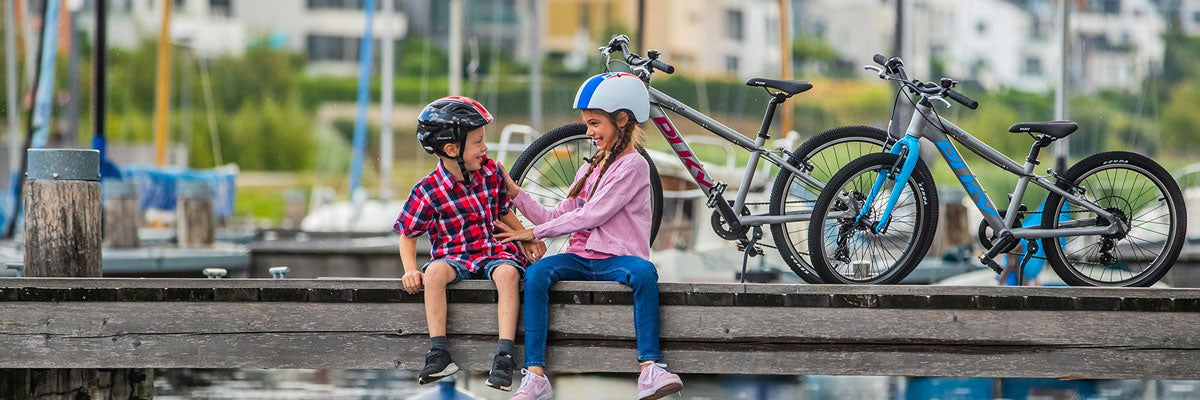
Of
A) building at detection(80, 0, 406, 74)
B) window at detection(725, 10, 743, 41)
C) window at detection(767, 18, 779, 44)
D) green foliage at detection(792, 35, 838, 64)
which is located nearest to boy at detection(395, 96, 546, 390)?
building at detection(80, 0, 406, 74)

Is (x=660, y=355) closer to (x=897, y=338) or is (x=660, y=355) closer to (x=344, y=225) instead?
(x=897, y=338)

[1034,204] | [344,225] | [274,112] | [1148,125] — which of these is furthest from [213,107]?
[1034,204]

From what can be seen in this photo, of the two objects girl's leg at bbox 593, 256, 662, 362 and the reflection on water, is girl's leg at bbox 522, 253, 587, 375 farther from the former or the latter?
the reflection on water

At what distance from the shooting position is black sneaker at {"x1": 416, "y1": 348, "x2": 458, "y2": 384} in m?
5.21

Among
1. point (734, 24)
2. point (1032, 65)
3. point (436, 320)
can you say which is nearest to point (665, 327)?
point (436, 320)

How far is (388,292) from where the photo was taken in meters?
5.36

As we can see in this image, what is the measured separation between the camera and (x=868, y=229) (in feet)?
19.6

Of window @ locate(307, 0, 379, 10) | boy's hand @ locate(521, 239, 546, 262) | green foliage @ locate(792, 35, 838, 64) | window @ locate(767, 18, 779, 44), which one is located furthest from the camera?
window @ locate(307, 0, 379, 10)

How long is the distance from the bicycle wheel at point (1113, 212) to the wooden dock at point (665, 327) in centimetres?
73

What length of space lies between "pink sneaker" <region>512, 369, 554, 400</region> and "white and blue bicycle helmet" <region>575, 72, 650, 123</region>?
955mm

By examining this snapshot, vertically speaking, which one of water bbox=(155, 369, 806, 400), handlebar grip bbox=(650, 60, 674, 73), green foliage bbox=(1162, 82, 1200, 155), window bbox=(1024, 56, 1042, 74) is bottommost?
water bbox=(155, 369, 806, 400)

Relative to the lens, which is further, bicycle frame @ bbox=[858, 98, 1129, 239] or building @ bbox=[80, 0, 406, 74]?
building @ bbox=[80, 0, 406, 74]

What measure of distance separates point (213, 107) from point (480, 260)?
43.7m

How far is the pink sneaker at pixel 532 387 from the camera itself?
16.9 feet
